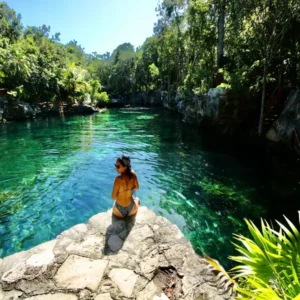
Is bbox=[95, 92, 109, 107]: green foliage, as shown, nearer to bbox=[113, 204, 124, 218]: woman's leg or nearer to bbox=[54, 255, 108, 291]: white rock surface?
bbox=[113, 204, 124, 218]: woman's leg

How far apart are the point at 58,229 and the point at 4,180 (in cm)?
469

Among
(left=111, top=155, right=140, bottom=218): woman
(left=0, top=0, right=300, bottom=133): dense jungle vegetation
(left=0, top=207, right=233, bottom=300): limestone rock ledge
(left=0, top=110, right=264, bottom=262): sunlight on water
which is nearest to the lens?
(left=0, top=207, right=233, bottom=300): limestone rock ledge

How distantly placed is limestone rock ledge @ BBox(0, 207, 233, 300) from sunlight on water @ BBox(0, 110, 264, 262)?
1975 mm

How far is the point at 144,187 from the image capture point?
8.98 m

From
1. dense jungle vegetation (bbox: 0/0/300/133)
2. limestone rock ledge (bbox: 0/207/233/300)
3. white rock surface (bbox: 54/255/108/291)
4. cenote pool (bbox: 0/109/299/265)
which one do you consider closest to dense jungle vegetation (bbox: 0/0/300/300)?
dense jungle vegetation (bbox: 0/0/300/133)

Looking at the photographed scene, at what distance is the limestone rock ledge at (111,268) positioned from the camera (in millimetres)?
3090

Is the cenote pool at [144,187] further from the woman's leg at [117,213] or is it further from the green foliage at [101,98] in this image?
the green foliage at [101,98]

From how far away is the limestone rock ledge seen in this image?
3090 millimetres

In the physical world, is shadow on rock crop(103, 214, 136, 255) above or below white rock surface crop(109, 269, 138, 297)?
above

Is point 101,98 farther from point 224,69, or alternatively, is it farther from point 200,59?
point 224,69

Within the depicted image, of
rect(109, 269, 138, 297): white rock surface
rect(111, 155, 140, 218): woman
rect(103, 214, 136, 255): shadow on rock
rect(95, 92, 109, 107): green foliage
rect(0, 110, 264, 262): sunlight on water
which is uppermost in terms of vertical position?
rect(95, 92, 109, 107): green foliage

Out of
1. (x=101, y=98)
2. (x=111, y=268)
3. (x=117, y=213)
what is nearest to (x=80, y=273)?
(x=111, y=268)

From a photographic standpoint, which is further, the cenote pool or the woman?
the cenote pool

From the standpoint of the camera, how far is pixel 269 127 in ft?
53.6
